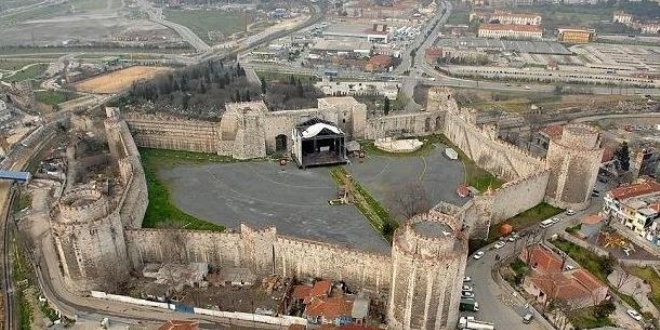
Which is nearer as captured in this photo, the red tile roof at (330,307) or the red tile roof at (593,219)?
the red tile roof at (330,307)

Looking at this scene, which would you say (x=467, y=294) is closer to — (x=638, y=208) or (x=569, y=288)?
(x=569, y=288)

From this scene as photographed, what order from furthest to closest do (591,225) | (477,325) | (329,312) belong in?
(591,225) → (329,312) → (477,325)

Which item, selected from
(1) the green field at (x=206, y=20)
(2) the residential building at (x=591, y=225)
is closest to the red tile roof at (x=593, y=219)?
(2) the residential building at (x=591, y=225)

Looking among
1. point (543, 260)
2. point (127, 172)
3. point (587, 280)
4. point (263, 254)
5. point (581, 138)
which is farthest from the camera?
point (127, 172)

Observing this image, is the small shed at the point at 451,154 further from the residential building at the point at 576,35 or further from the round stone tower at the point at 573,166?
the residential building at the point at 576,35

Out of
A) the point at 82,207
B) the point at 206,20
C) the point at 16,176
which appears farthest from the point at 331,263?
the point at 206,20

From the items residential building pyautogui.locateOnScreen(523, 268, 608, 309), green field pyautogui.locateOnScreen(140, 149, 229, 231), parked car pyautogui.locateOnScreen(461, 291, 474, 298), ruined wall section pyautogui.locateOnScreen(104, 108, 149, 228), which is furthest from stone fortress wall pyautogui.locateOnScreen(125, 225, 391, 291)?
residential building pyautogui.locateOnScreen(523, 268, 608, 309)

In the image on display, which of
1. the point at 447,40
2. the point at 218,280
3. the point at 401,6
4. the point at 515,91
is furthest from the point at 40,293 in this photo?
the point at 401,6
